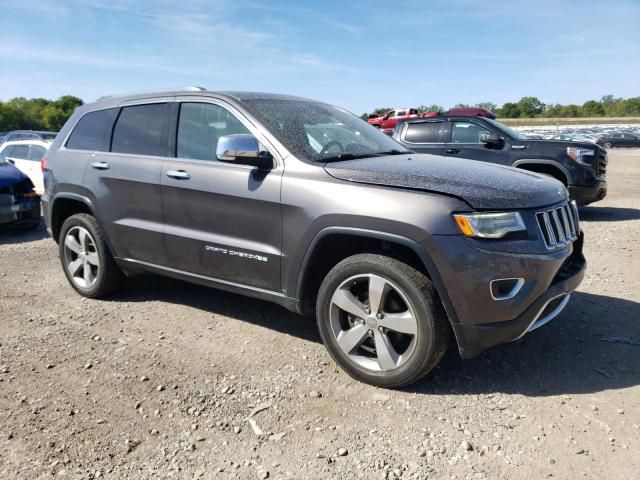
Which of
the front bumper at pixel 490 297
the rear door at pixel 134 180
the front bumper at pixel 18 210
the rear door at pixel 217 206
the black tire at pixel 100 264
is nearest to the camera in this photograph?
the front bumper at pixel 490 297

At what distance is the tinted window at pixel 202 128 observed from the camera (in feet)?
12.5

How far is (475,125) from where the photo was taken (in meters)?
9.68

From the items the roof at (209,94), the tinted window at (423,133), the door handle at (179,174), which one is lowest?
the door handle at (179,174)

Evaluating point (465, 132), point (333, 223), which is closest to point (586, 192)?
point (465, 132)

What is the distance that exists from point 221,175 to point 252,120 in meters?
0.44

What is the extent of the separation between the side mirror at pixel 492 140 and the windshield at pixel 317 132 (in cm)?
513

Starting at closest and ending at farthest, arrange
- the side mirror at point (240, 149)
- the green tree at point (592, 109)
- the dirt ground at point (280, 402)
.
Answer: the dirt ground at point (280, 402) → the side mirror at point (240, 149) → the green tree at point (592, 109)

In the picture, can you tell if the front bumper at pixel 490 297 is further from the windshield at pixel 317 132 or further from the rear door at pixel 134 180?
the rear door at pixel 134 180

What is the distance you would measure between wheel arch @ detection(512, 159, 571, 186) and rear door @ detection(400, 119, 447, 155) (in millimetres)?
1482

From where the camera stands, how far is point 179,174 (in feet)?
12.8

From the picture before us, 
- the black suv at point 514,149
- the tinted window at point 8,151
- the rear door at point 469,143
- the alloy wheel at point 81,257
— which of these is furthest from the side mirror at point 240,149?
the tinted window at point 8,151

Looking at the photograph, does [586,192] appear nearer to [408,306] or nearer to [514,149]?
[514,149]

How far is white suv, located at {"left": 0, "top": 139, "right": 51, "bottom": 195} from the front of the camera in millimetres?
10773

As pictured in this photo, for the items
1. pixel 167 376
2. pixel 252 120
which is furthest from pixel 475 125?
pixel 167 376
